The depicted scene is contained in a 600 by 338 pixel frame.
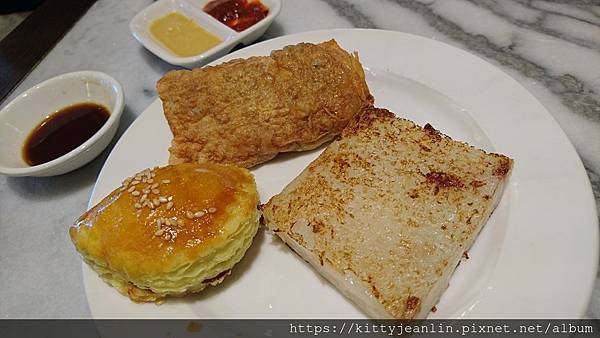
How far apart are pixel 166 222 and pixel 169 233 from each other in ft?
0.19

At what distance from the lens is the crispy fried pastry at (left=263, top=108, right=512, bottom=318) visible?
2105 mm

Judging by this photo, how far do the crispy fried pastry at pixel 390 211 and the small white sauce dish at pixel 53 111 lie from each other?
132 centimetres

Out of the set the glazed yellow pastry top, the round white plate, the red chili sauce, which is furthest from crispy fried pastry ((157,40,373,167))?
the red chili sauce

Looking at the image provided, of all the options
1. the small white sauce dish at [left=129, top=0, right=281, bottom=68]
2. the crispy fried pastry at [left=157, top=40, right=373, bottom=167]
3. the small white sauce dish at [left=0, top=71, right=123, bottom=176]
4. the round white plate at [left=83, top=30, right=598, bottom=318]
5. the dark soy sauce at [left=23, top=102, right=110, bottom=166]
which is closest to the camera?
the round white plate at [left=83, top=30, right=598, bottom=318]

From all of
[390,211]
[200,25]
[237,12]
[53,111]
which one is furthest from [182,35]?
[390,211]

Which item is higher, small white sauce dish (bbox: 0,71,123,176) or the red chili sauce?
the red chili sauce

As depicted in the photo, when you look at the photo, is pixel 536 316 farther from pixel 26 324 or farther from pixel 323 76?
pixel 26 324

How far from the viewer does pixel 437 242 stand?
7.11 feet

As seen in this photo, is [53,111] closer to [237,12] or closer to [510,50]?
[237,12]

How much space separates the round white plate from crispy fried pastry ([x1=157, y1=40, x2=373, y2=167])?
190mm

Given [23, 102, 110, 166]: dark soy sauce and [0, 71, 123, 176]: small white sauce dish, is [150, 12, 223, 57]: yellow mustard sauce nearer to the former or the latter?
[0, 71, 123, 176]: small white sauce dish

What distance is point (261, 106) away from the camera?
274 cm

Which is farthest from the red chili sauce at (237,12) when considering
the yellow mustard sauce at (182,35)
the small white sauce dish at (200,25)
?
the yellow mustard sauce at (182,35)

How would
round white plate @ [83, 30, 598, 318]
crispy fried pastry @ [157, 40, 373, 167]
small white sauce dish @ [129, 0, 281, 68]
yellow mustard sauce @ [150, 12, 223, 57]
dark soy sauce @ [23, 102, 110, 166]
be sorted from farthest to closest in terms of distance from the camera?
yellow mustard sauce @ [150, 12, 223, 57] < small white sauce dish @ [129, 0, 281, 68] < dark soy sauce @ [23, 102, 110, 166] < crispy fried pastry @ [157, 40, 373, 167] < round white plate @ [83, 30, 598, 318]
